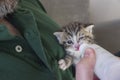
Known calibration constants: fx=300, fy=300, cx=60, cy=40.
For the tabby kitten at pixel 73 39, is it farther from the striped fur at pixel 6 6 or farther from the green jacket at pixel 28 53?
the striped fur at pixel 6 6

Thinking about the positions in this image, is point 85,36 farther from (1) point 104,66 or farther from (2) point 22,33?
(1) point 104,66

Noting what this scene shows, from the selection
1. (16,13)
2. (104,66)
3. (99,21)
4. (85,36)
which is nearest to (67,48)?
(85,36)

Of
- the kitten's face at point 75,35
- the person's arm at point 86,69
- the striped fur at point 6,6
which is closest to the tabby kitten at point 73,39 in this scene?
the kitten's face at point 75,35

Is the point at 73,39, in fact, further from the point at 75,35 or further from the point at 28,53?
the point at 28,53

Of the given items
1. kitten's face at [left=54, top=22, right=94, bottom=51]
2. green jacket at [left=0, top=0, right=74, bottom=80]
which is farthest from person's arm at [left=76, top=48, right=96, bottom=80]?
kitten's face at [left=54, top=22, right=94, bottom=51]

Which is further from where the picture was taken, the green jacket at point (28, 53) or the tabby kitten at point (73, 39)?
the tabby kitten at point (73, 39)

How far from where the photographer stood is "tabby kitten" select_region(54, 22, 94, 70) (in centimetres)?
82

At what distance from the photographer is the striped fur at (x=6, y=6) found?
0.71m

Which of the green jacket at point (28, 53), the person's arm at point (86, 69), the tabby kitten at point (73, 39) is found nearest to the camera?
the person's arm at point (86, 69)

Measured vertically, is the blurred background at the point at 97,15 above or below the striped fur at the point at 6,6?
below

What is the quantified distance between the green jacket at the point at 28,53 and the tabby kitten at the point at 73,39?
2cm

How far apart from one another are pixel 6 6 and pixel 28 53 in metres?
0.13

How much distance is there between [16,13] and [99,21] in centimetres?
93

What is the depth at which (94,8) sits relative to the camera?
1681 millimetres
